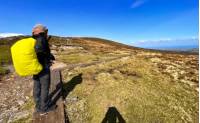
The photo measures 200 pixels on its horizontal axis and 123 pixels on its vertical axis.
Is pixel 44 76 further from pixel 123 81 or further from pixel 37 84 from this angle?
pixel 123 81

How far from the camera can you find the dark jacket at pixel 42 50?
23.7ft

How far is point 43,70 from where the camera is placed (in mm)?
7840

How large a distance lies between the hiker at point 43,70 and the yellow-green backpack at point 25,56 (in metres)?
0.21

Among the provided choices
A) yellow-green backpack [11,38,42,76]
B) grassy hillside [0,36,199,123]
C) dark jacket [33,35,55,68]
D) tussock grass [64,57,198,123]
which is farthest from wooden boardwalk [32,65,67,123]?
dark jacket [33,35,55,68]

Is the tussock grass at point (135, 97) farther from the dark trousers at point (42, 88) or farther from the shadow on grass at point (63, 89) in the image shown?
the dark trousers at point (42, 88)

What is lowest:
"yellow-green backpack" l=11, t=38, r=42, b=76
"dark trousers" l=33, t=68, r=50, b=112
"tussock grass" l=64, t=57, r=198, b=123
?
"tussock grass" l=64, t=57, r=198, b=123

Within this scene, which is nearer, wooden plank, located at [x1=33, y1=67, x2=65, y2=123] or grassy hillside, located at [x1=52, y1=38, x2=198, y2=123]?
wooden plank, located at [x1=33, y1=67, x2=65, y2=123]

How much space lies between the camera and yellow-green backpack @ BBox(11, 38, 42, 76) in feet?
23.3

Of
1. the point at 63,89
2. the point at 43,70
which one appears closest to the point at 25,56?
the point at 43,70

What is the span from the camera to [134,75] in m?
15.3

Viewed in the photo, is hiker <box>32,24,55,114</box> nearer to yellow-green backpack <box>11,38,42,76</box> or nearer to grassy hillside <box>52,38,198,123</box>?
yellow-green backpack <box>11,38,42,76</box>

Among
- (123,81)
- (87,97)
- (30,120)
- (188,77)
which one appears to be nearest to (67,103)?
(87,97)

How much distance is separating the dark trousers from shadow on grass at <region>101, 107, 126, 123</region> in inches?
105

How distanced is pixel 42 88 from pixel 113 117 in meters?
3.44
